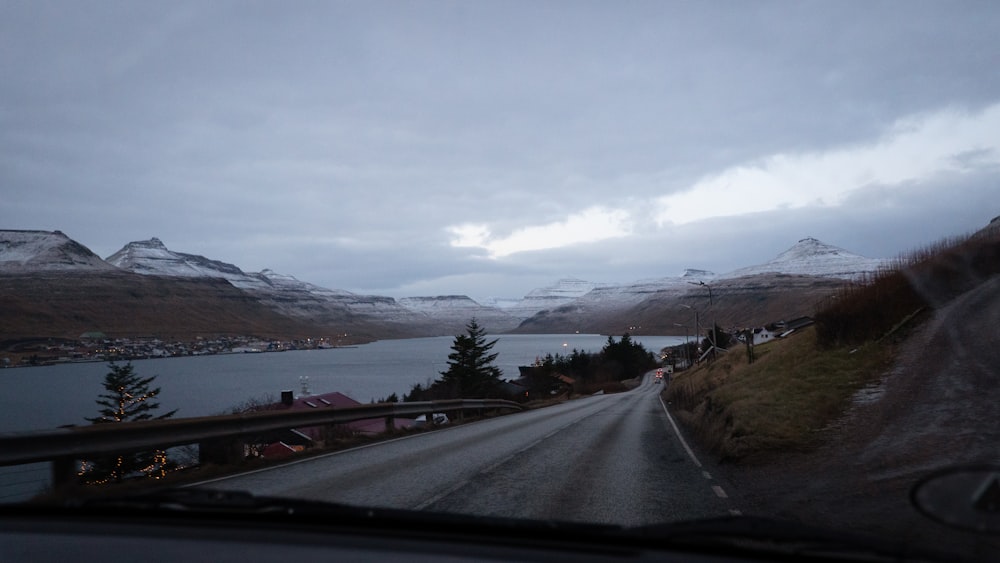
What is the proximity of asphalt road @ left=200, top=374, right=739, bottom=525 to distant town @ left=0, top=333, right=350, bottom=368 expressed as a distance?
84.0 meters

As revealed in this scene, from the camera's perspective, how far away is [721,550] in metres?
2.90

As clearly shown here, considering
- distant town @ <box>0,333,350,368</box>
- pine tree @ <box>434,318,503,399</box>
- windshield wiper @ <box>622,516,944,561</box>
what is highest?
distant town @ <box>0,333,350,368</box>

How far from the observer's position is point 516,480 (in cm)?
927

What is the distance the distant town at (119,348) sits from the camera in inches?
3543

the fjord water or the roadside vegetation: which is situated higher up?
the roadside vegetation

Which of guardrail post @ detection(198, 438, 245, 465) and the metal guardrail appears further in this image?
guardrail post @ detection(198, 438, 245, 465)

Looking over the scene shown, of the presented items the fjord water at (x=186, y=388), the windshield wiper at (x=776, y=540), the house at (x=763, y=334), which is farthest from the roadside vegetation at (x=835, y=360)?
the house at (x=763, y=334)

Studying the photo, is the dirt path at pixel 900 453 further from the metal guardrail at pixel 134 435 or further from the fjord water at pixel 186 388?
the fjord water at pixel 186 388

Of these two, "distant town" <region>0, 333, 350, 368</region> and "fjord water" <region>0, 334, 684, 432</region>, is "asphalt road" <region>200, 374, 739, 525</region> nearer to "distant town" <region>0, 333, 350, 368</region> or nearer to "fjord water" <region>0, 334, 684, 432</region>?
"fjord water" <region>0, 334, 684, 432</region>

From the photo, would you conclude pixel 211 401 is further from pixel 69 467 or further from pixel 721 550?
pixel 721 550

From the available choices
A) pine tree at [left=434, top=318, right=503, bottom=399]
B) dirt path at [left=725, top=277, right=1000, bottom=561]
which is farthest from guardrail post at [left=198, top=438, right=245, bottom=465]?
pine tree at [left=434, top=318, right=503, bottom=399]

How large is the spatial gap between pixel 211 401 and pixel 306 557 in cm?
6272

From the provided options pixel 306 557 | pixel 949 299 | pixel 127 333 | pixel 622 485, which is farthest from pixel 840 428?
pixel 127 333

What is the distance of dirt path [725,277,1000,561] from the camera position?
649cm
